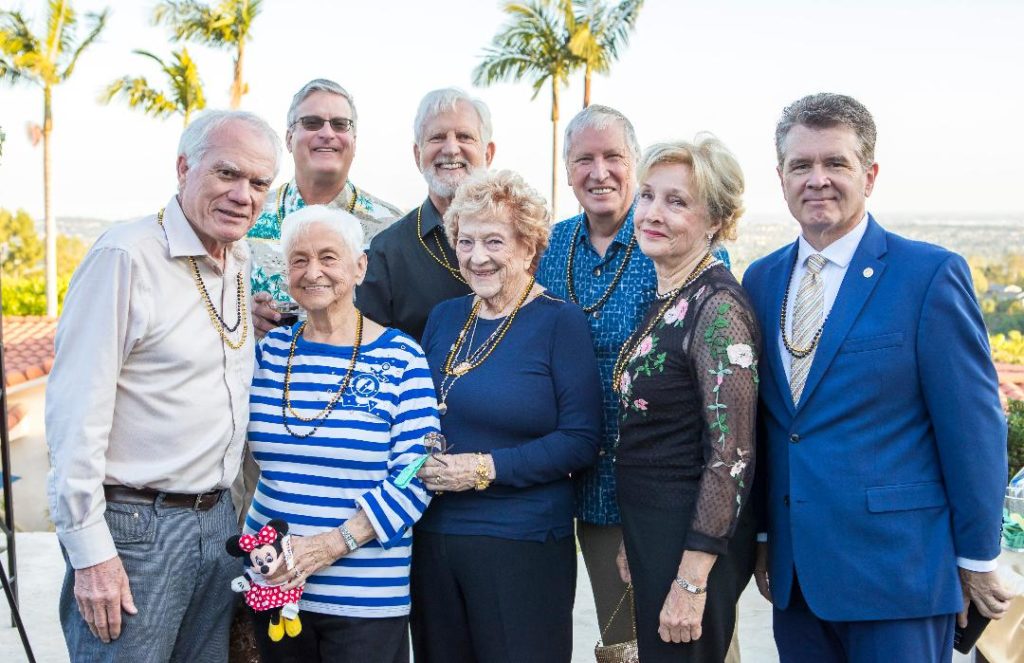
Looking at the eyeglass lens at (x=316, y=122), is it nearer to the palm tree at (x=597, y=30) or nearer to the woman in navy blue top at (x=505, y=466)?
the woman in navy blue top at (x=505, y=466)

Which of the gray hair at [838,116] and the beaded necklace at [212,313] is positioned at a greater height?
the gray hair at [838,116]

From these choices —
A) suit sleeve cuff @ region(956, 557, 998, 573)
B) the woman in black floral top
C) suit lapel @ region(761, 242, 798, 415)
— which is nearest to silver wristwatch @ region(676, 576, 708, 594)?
the woman in black floral top

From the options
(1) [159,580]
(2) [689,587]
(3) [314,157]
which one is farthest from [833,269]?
(3) [314,157]

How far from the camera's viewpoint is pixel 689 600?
241 cm

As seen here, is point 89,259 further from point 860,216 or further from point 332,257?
A: point 860,216

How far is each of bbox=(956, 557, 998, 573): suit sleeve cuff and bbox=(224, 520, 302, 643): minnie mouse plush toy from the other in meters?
1.73

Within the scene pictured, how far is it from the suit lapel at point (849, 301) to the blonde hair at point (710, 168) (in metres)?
0.39

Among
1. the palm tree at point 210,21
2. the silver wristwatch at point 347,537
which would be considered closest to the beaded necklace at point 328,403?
the silver wristwatch at point 347,537

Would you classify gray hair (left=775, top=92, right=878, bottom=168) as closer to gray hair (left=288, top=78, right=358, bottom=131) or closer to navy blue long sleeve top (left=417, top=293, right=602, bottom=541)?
navy blue long sleeve top (left=417, top=293, right=602, bottom=541)

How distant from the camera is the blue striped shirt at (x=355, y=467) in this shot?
2.51 m

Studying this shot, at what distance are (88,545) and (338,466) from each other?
2.13 feet

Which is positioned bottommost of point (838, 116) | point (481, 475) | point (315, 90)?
point (481, 475)

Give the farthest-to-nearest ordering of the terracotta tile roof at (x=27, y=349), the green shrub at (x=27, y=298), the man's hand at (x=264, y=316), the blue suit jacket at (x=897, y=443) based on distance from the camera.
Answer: the green shrub at (x=27, y=298), the terracotta tile roof at (x=27, y=349), the man's hand at (x=264, y=316), the blue suit jacket at (x=897, y=443)

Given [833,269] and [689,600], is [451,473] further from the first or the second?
[833,269]
